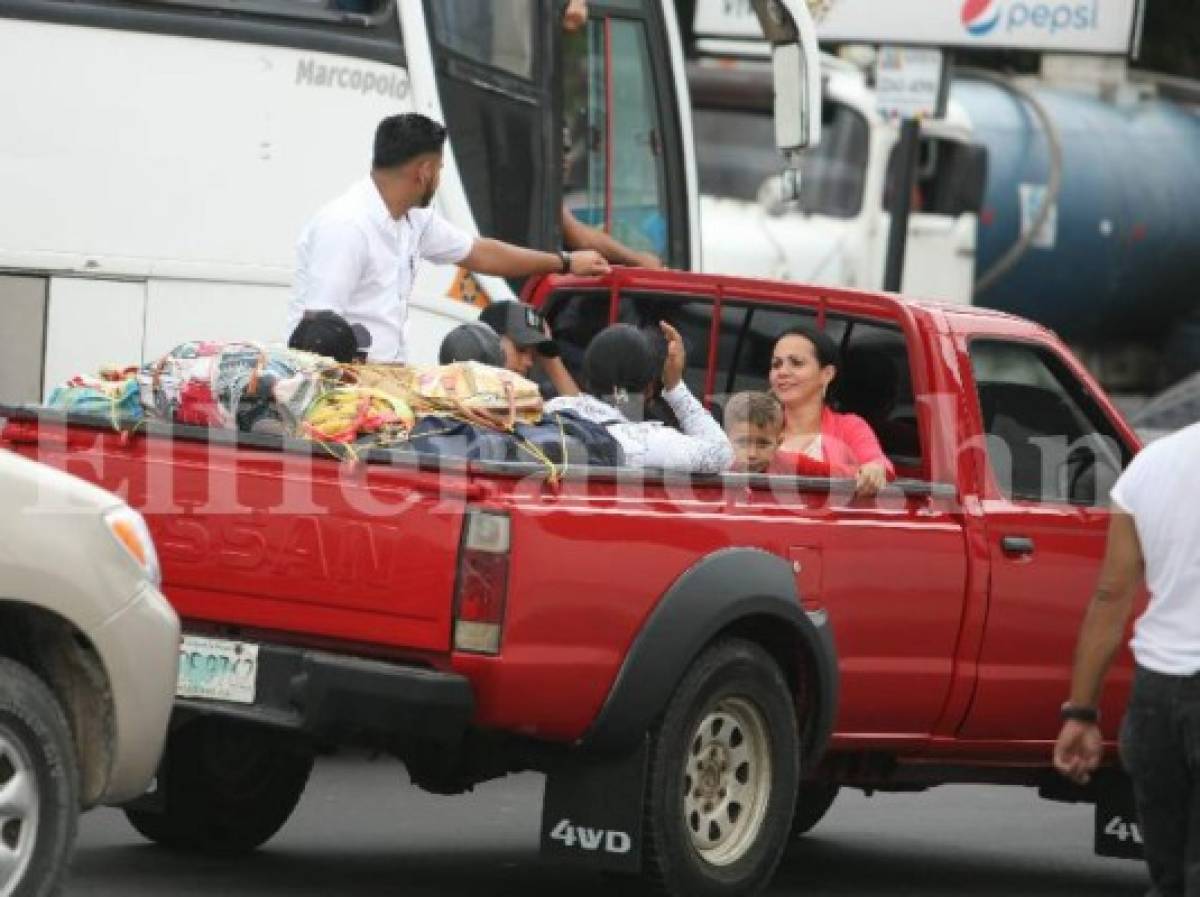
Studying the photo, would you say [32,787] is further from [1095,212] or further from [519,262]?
[1095,212]

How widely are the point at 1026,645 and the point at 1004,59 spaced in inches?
853

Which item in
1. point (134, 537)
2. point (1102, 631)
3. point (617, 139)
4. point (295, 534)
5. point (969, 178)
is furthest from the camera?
point (969, 178)

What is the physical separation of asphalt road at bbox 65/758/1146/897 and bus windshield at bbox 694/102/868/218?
11906mm

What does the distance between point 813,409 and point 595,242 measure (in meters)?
4.04

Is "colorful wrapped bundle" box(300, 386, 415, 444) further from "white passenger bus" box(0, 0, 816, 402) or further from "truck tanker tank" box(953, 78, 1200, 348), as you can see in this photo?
"truck tanker tank" box(953, 78, 1200, 348)

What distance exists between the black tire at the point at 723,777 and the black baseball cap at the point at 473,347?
139 cm

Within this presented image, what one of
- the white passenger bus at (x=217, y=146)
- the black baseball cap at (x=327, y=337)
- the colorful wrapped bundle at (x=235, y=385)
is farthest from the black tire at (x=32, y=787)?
the white passenger bus at (x=217, y=146)

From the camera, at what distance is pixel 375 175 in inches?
429

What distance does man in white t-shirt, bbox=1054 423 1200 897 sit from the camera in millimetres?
7023

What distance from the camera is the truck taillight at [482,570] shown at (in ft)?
26.2

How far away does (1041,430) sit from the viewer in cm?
1020

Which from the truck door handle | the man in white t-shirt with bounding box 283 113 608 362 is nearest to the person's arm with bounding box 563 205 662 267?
the man in white t-shirt with bounding box 283 113 608 362

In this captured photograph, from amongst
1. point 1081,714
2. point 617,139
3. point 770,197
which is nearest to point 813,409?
point 1081,714

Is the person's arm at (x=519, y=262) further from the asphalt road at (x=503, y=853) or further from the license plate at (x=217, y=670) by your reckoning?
the license plate at (x=217, y=670)
